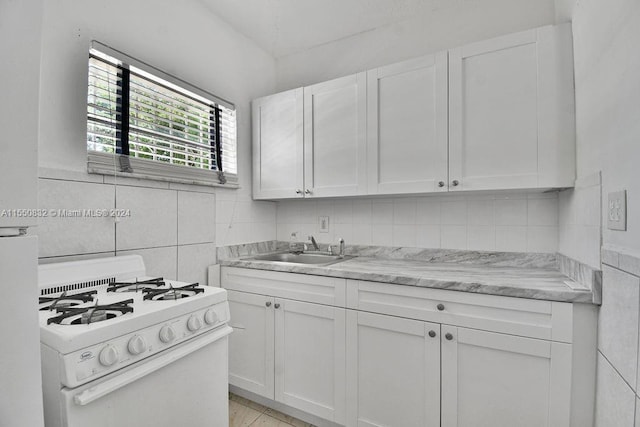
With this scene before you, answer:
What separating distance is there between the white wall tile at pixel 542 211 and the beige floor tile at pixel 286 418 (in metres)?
1.79

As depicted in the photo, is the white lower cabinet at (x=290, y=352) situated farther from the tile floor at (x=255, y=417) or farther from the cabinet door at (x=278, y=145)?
the cabinet door at (x=278, y=145)

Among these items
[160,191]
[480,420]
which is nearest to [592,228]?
[480,420]

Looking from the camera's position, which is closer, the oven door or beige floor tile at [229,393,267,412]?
the oven door

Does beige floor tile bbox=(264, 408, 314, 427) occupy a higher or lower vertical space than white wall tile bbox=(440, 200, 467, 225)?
lower

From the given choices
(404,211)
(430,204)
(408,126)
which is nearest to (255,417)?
(404,211)

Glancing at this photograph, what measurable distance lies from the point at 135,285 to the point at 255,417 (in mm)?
1127

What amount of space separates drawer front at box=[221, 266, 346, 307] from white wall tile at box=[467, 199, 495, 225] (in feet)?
3.14

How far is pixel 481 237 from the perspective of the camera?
1.91 meters

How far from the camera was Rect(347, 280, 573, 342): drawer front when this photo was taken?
47.9 inches

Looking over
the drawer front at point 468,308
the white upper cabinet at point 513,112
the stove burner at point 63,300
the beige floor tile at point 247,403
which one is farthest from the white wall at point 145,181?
the white upper cabinet at point 513,112

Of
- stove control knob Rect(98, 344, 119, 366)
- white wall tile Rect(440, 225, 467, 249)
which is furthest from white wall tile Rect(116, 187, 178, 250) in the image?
white wall tile Rect(440, 225, 467, 249)

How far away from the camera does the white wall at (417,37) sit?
185cm

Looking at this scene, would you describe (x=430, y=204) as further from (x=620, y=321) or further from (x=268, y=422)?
(x=268, y=422)

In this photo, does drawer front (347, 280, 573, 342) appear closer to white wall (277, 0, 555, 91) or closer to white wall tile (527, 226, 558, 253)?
white wall tile (527, 226, 558, 253)
